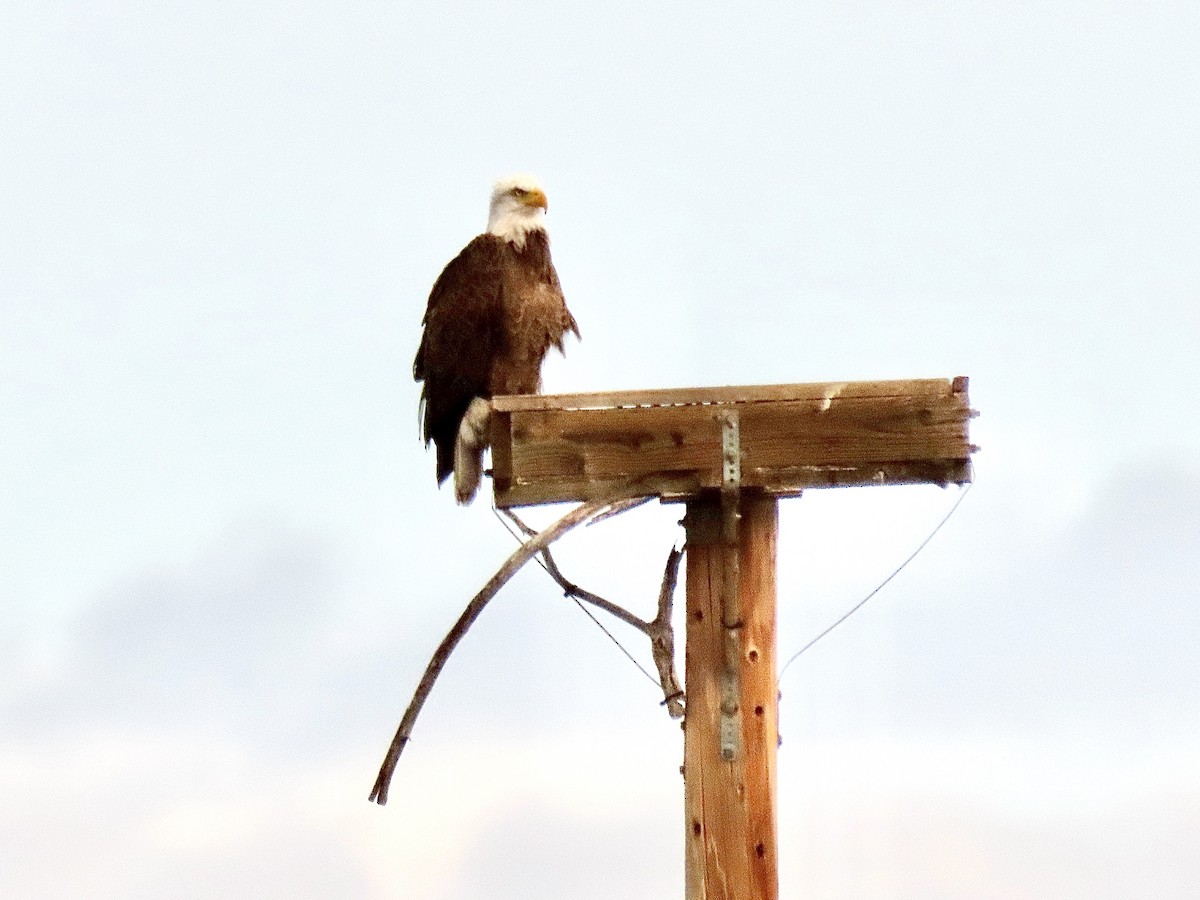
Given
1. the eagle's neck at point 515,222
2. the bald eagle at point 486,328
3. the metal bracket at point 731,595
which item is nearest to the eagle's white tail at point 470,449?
the bald eagle at point 486,328

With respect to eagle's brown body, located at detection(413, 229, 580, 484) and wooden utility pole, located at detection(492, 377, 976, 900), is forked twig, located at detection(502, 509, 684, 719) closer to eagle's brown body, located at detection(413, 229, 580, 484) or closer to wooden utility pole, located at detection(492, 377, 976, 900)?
wooden utility pole, located at detection(492, 377, 976, 900)

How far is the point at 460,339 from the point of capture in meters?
7.34

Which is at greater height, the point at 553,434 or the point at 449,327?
the point at 449,327

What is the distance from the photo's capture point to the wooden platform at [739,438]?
5.20 meters

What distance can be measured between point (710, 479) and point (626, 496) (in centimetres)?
28

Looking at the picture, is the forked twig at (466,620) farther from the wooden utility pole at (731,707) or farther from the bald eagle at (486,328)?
the bald eagle at (486,328)

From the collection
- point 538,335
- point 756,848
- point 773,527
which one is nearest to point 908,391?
point 773,527

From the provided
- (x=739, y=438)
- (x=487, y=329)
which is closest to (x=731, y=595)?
(x=739, y=438)

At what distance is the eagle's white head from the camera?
7.56 m

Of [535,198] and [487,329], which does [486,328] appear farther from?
[535,198]

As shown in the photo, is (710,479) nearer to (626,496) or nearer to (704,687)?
(626,496)

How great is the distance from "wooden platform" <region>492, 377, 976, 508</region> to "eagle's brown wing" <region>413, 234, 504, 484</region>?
200 cm

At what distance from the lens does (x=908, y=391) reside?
17.1 feet

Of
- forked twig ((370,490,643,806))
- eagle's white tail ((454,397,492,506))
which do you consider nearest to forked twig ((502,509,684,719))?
forked twig ((370,490,643,806))
